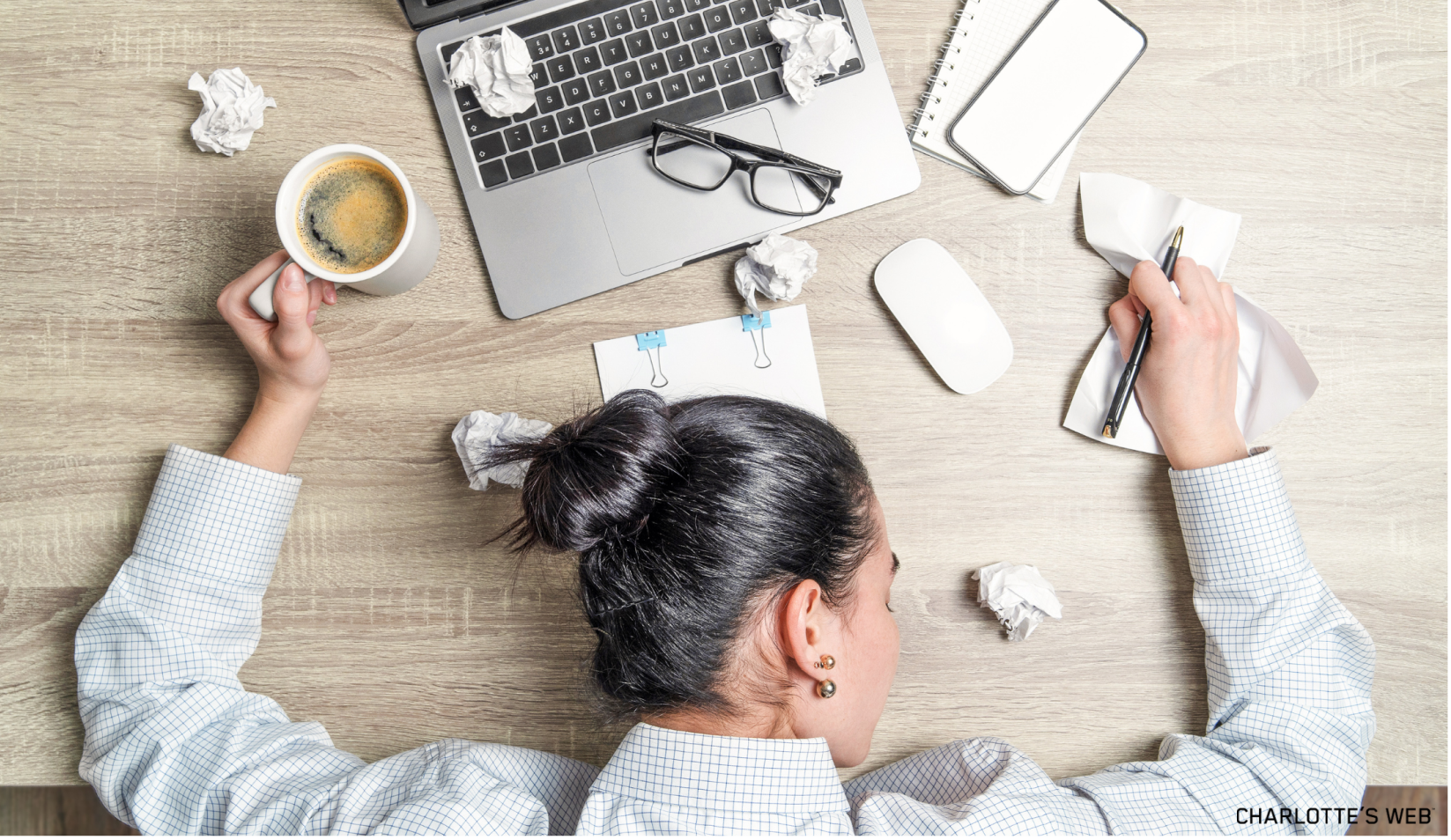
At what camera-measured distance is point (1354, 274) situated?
0.85 metres

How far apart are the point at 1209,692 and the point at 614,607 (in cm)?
60

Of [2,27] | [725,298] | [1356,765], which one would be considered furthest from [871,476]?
[2,27]

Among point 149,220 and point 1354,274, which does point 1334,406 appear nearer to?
point 1354,274

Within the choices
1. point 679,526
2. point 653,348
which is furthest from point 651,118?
point 679,526

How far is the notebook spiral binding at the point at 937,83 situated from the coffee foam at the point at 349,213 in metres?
0.51

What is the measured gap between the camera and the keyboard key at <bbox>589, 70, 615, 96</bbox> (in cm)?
82

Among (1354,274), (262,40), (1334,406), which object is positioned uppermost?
(262,40)

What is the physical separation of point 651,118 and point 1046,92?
0.40 meters

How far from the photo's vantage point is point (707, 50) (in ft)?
2.71

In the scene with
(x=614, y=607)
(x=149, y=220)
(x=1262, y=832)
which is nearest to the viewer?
(x=614, y=607)

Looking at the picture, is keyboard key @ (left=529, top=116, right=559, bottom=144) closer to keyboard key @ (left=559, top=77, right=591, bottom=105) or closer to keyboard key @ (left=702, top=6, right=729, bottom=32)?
keyboard key @ (left=559, top=77, right=591, bottom=105)

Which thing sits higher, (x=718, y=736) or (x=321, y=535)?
(x=321, y=535)

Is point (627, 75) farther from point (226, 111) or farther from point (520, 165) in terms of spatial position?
point (226, 111)

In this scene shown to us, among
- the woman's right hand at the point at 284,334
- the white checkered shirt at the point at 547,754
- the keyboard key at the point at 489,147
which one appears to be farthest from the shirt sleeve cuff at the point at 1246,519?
the woman's right hand at the point at 284,334
